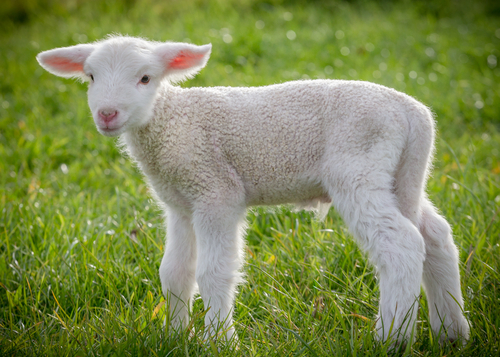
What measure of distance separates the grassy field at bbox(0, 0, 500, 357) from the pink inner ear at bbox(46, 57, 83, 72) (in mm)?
1218

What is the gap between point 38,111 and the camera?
635 cm

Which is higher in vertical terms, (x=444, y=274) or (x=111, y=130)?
(x=111, y=130)

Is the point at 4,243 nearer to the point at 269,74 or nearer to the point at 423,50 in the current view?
the point at 269,74

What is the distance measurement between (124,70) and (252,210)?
196 centimetres

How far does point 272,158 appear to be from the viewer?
8.49ft

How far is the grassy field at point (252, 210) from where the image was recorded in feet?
8.39

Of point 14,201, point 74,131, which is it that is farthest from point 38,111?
point 14,201

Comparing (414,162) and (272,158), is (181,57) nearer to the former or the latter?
(272,158)

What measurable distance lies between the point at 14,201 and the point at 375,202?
3.22 metres

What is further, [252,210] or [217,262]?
[252,210]

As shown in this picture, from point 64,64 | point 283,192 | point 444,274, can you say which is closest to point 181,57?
point 64,64

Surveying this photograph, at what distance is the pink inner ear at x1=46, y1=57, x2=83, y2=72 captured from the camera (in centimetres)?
268

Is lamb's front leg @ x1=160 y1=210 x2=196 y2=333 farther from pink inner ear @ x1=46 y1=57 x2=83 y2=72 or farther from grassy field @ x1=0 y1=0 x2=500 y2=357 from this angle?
pink inner ear @ x1=46 y1=57 x2=83 y2=72

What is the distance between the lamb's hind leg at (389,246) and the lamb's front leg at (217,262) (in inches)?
26.0
